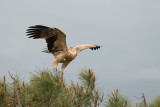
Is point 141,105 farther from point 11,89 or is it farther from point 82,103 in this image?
point 11,89

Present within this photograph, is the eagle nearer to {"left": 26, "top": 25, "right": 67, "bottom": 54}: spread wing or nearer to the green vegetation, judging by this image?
{"left": 26, "top": 25, "right": 67, "bottom": 54}: spread wing

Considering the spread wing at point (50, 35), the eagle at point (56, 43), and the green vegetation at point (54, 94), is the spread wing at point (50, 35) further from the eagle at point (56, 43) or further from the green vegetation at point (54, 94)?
the green vegetation at point (54, 94)

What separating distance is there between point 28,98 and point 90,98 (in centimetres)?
115

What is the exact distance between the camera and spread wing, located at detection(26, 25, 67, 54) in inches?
231

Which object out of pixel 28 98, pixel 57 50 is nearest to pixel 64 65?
pixel 57 50

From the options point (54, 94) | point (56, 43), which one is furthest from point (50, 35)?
point (54, 94)

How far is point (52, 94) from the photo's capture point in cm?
362

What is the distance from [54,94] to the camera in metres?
3.63

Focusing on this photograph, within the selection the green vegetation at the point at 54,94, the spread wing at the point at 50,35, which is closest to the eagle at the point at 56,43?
the spread wing at the point at 50,35

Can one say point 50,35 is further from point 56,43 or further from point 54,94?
point 54,94

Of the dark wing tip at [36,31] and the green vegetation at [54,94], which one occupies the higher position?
the dark wing tip at [36,31]

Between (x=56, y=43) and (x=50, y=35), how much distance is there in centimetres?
26

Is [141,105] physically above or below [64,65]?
below

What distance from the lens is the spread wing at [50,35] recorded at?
587 centimetres
